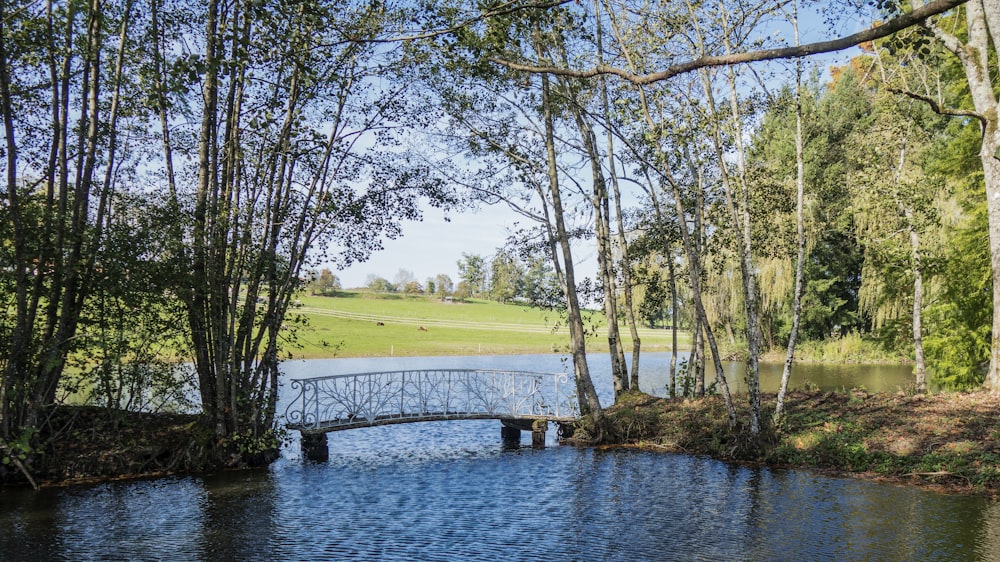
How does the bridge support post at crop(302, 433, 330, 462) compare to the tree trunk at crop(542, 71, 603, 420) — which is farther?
the tree trunk at crop(542, 71, 603, 420)

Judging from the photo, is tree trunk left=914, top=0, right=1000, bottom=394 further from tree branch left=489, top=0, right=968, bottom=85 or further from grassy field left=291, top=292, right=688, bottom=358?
grassy field left=291, top=292, right=688, bottom=358

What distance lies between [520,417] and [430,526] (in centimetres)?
671

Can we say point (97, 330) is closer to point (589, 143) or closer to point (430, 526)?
point (430, 526)

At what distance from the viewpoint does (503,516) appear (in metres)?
9.14

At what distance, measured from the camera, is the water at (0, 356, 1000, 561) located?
757cm

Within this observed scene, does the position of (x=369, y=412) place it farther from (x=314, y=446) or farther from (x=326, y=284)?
(x=326, y=284)

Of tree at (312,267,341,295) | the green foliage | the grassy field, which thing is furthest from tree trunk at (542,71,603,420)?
tree at (312,267,341,295)

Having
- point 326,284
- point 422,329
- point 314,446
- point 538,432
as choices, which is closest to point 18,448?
point 314,446

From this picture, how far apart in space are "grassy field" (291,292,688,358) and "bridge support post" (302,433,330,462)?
1963cm

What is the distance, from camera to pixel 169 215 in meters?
11.4

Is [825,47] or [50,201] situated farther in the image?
[50,201]

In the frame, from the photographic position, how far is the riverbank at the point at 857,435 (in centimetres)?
1036

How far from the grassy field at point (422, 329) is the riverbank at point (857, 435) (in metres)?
18.2

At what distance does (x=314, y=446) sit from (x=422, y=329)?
39.0 m
